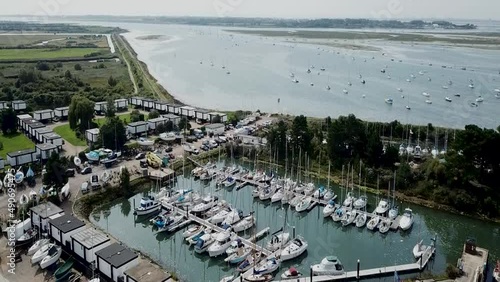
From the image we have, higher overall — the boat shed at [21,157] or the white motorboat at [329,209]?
the boat shed at [21,157]

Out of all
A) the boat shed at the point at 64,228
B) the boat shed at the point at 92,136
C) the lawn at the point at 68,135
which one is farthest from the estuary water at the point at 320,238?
the lawn at the point at 68,135

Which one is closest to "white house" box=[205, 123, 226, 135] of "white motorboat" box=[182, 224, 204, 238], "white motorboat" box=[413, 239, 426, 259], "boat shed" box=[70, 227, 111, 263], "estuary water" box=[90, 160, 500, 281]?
"estuary water" box=[90, 160, 500, 281]

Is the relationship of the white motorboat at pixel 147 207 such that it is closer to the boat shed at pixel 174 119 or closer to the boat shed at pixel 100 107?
the boat shed at pixel 174 119

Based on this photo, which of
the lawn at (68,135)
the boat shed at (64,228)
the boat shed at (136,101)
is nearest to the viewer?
the boat shed at (64,228)

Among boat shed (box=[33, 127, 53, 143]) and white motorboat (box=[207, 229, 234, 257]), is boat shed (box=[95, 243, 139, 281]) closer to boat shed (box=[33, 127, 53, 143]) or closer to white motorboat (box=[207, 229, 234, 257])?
white motorboat (box=[207, 229, 234, 257])

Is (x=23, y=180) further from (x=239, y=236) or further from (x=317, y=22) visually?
(x=317, y=22)

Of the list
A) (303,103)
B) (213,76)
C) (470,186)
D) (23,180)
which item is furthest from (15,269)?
(213,76)
